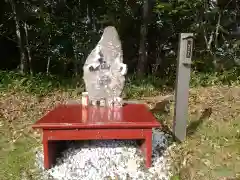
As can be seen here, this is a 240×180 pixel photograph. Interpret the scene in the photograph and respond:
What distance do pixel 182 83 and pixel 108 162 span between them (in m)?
1.41

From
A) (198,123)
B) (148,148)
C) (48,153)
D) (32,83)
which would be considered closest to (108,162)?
(148,148)

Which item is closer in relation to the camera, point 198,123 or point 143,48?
point 198,123

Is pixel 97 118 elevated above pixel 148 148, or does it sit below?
above

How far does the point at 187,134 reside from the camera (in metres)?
4.92

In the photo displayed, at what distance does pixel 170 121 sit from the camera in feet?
18.1

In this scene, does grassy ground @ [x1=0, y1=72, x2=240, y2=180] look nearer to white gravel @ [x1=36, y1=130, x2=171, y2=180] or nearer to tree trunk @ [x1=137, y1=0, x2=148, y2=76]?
white gravel @ [x1=36, y1=130, x2=171, y2=180]

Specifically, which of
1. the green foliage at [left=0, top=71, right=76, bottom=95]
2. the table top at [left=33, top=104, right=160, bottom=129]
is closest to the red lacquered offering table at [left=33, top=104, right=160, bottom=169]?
the table top at [left=33, top=104, right=160, bottom=129]

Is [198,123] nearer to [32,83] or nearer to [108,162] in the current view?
[108,162]

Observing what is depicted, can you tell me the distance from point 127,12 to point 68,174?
6.41 m

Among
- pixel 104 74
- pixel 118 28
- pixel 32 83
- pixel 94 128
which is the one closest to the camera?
pixel 94 128

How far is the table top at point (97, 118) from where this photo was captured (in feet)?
12.1

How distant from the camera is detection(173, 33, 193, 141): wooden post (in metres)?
4.43

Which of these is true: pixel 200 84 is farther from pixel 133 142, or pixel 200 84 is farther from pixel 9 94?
pixel 9 94

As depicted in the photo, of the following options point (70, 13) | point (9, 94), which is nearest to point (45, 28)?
point (70, 13)
